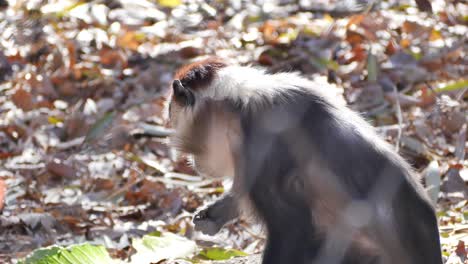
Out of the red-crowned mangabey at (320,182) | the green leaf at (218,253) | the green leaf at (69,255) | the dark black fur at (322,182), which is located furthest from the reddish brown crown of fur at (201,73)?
the green leaf at (218,253)

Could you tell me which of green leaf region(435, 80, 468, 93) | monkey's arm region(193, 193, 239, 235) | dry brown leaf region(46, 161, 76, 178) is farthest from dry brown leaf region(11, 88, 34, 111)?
monkey's arm region(193, 193, 239, 235)

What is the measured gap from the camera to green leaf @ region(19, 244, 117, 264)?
10.9 ft

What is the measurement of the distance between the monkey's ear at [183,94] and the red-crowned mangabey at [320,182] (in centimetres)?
15

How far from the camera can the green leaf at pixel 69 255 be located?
10.9ft

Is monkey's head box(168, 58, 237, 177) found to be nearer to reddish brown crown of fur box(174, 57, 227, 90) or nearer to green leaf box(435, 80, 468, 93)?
reddish brown crown of fur box(174, 57, 227, 90)

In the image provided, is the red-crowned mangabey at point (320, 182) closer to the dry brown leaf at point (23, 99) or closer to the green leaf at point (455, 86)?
the green leaf at point (455, 86)

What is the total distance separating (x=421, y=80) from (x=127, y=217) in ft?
6.16

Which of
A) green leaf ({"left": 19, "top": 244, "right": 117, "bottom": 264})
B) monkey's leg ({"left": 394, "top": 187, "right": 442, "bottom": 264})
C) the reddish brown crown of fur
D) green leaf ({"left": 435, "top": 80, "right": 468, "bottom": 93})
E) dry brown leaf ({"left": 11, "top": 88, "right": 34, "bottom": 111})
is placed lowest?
dry brown leaf ({"left": 11, "top": 88, "right": 34, "bottom": 111})

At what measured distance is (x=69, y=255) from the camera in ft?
11.0

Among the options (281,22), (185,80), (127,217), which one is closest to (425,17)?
(281,22)

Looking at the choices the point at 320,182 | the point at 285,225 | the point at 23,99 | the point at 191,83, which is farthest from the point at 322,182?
the point at 23,99

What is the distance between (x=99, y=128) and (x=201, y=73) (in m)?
2.13

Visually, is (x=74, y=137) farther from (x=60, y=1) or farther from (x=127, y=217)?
(x=60, y=1)

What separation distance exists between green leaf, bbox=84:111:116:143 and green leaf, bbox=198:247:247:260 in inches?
60.3
